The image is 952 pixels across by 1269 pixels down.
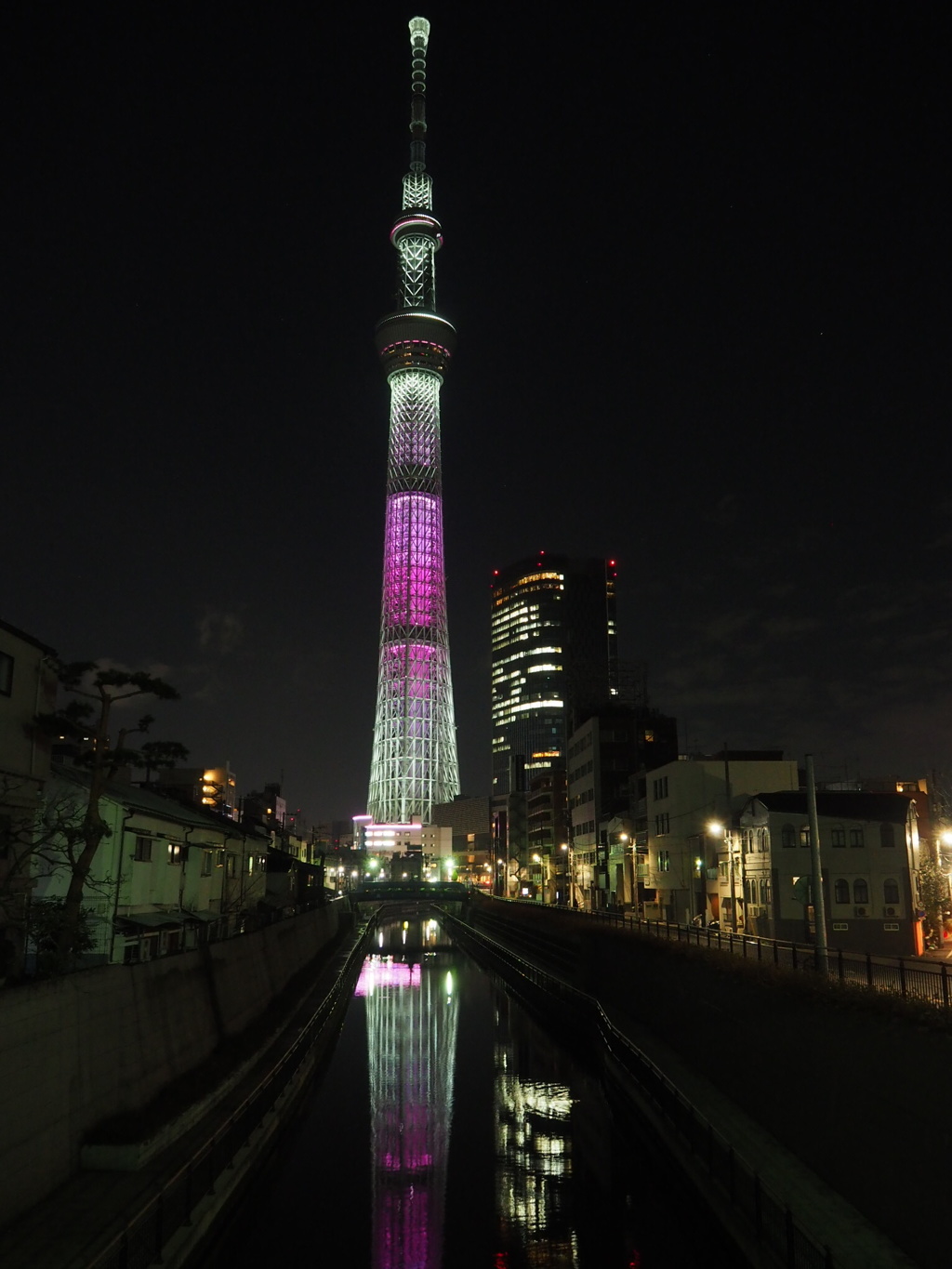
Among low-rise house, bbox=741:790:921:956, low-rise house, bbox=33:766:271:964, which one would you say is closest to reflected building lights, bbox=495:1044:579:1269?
low-rise house, bbox=33:766:271:964

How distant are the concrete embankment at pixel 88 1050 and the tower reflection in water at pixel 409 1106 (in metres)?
5.21

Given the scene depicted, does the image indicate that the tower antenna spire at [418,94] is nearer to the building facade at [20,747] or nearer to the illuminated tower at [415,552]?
the illuminated tower at [415,552]

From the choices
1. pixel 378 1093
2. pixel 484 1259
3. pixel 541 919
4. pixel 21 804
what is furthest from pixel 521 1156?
pixel 541 919

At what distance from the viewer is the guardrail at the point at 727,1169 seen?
1309 cm

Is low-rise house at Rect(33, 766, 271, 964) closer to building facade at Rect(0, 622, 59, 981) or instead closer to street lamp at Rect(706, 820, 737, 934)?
building facade at Rect(0, 622, 59, 981)

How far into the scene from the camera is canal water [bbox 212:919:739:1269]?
17672mm

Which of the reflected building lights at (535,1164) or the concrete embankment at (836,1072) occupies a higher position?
the concrete embankment at (836,1072)

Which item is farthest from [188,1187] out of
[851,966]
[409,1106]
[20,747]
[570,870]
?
[570,870]

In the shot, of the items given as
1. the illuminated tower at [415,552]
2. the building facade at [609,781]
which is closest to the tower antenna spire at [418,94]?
the illuminated tower at [415,552]

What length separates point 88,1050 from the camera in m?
16.9

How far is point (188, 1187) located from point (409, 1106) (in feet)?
49.9

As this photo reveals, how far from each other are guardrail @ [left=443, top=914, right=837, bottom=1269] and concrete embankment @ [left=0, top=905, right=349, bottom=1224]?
10.7m

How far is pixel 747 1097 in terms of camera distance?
66.3ft

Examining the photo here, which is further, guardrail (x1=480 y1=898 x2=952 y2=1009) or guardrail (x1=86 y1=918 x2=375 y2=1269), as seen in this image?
guardrail (x1=480 y1=898 x2=952 y2=1009)
